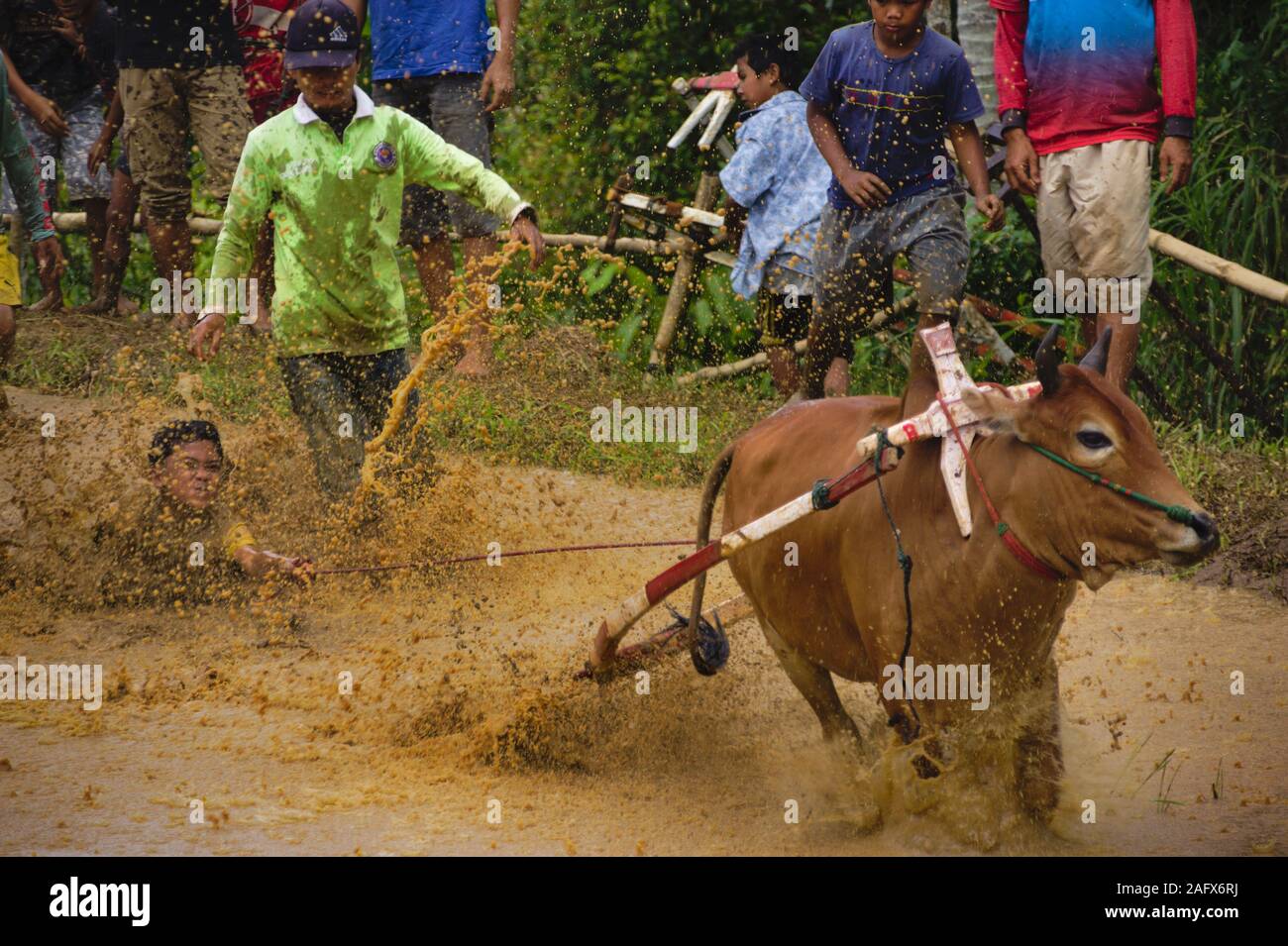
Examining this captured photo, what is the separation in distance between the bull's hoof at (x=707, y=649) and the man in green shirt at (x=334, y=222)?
6.29 ft

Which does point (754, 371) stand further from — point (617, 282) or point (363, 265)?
point (363, 265)

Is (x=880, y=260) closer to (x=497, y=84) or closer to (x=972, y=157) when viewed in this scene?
(x=972, y=157)

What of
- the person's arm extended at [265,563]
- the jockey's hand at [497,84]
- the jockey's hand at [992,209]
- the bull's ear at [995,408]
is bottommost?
the person's arm extended at [265,563]

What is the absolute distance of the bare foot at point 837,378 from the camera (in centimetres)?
766

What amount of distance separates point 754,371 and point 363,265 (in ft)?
12.0

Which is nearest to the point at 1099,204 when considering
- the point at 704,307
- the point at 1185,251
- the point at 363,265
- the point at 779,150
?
the point at 1185,251

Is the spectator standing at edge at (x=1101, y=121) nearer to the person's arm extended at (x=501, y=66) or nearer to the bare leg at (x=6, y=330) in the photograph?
the person's arm extended at (x=501, y=66)

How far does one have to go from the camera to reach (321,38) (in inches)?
257

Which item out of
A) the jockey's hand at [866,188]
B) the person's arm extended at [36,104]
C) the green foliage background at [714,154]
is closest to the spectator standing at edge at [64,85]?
the person's arm extended at [36,104]

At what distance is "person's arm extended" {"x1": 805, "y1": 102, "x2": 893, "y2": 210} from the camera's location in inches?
265

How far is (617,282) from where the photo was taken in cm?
1105

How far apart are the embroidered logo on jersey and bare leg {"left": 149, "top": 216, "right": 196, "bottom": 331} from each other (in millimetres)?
3463

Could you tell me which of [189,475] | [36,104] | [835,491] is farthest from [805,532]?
[36,104]

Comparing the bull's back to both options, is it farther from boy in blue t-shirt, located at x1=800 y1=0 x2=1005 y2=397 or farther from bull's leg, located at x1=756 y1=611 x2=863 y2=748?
boy in blue t-shirt, located at x1=800 y1=0 x2=1005 y2=397
